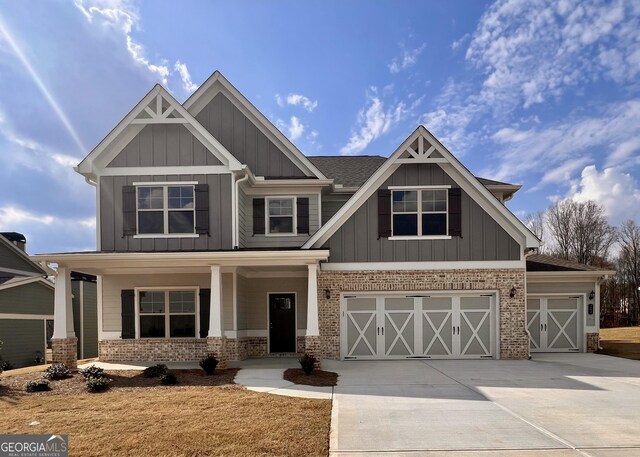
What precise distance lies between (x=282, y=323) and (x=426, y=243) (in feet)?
18.5

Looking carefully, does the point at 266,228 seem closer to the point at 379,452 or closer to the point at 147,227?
the point at 147,227

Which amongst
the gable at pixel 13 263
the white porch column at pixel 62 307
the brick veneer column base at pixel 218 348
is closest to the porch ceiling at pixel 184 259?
the white porch column at pixel 62 307

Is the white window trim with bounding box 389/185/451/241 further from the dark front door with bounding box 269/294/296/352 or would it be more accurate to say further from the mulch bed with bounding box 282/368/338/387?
the mulch bed with bounding box 282/368/338/387

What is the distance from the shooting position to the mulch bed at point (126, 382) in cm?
904

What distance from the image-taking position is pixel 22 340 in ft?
61.4

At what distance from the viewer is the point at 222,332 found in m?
11.8

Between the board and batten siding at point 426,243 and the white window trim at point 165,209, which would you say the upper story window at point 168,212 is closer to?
the white window trim at point 165,209

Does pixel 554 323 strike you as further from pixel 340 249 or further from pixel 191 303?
pixel 191 303

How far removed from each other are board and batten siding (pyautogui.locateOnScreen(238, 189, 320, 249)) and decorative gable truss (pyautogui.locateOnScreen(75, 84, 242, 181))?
184 centimetres

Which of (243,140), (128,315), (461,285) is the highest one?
(243,140)

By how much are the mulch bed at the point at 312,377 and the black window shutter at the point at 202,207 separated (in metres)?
5.22

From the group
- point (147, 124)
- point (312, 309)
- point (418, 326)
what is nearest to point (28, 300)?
point (147, 124)

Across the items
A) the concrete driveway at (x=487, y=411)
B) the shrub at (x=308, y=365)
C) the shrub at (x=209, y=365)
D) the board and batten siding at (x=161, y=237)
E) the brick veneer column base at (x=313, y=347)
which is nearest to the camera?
the concrete driveway at (x=487, y=411)

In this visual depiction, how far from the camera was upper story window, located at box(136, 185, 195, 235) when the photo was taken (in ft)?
43.5
